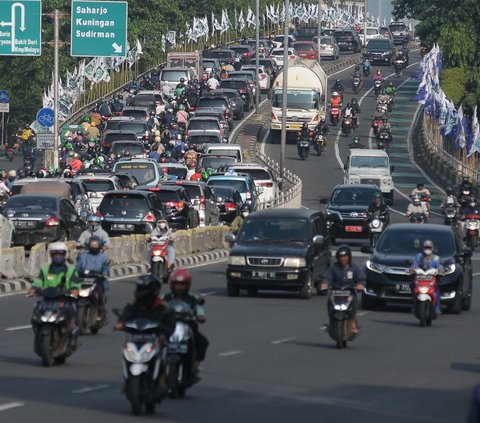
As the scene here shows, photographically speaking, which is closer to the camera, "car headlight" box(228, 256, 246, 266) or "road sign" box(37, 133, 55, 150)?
"car headlight" box(228, 256, 246, 266)

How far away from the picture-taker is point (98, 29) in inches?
2042

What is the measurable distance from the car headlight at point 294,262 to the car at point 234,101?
188ft

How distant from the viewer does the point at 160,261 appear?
3023 centimetres

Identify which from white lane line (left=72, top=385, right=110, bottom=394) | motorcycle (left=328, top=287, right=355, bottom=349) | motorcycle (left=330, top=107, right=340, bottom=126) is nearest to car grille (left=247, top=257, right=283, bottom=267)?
motorcycle (left=328, top=287, right=355, bottom=349)

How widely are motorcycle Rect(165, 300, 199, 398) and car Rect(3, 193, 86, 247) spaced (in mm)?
18709

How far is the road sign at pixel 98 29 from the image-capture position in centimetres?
5175

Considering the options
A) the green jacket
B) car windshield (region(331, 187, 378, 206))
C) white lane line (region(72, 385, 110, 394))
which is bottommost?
car windshield (region(331, 187, 378, 206))

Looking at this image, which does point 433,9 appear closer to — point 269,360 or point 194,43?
point 194,43

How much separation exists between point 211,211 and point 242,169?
347 inches

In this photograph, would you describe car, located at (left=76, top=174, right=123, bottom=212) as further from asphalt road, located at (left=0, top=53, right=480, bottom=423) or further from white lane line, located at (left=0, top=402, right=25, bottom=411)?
white lane line, located at (left=0, top=402, right=25, bottom=411)

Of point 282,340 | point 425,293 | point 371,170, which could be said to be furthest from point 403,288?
point 371,170

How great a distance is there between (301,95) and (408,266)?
51025 mm

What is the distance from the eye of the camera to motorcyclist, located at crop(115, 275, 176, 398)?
13.9 metres

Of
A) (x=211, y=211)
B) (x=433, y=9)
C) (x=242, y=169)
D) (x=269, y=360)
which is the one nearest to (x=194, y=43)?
(x=433, y=9)
